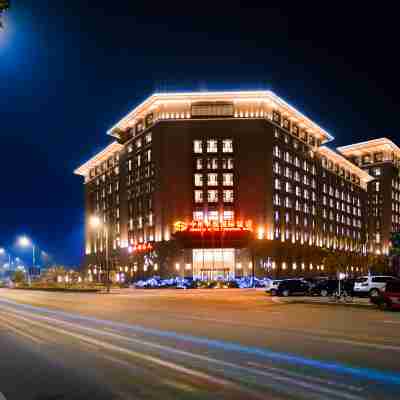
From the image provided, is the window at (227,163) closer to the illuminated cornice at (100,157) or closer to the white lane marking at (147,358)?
the illuminated cornice at (100,157)

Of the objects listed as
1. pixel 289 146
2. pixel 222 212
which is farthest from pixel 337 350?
pixel 289 146

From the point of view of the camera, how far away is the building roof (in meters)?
163

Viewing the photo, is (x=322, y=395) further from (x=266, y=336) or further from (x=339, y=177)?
(x=339, y=177)

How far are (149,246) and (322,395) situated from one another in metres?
96.8

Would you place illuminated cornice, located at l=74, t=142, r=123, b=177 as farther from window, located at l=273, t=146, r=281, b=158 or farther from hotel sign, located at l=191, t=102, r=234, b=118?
window, located at l=273, t=146, r=281, b=158

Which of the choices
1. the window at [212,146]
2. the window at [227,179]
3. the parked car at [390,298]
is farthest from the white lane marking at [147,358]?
the window at [212,146]

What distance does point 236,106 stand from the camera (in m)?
104

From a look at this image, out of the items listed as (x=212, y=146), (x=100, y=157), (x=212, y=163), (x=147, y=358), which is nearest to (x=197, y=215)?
(x=212, y=163)

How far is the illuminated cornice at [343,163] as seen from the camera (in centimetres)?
12890

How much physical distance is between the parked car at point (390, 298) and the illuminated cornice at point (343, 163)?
97035 millimetres

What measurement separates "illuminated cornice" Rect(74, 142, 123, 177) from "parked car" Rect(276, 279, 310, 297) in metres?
80.9

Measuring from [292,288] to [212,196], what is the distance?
174 ft

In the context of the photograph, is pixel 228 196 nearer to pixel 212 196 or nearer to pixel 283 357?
pixel 212 196

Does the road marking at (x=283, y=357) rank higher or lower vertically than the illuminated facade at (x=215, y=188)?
lower
